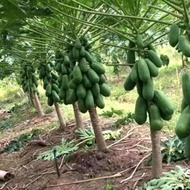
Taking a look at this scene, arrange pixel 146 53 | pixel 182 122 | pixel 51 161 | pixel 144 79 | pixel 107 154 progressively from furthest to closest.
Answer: pixel 51 161 → pixel 107 154 → pixel 146 53 → pixel 144 79 → pixel 182 122

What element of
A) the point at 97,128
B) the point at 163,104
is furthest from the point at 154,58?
the point at 97,128

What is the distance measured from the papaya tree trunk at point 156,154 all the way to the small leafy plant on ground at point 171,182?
60 millimetres

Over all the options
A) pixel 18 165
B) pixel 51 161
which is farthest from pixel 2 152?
→ pixel 51 161

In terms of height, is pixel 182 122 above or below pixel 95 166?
above

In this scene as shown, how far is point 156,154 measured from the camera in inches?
134

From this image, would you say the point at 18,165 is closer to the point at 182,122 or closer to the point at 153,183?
the point at 153,183

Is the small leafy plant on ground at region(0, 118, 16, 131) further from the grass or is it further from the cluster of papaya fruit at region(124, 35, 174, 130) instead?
the cluster of papaya fruit at region(124, 35, 174, 130)

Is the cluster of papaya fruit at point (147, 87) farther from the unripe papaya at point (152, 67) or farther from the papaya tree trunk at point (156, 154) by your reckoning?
the papaya tree trunk at point (156, 154)

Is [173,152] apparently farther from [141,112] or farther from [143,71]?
[143,71]

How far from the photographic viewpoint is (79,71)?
165 inches

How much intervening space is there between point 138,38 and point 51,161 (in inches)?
99.2

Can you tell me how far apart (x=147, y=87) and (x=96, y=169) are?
5.06ft

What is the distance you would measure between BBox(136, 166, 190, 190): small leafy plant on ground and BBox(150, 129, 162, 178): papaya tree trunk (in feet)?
0.20

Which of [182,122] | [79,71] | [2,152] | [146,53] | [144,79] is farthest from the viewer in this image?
[2,152]
